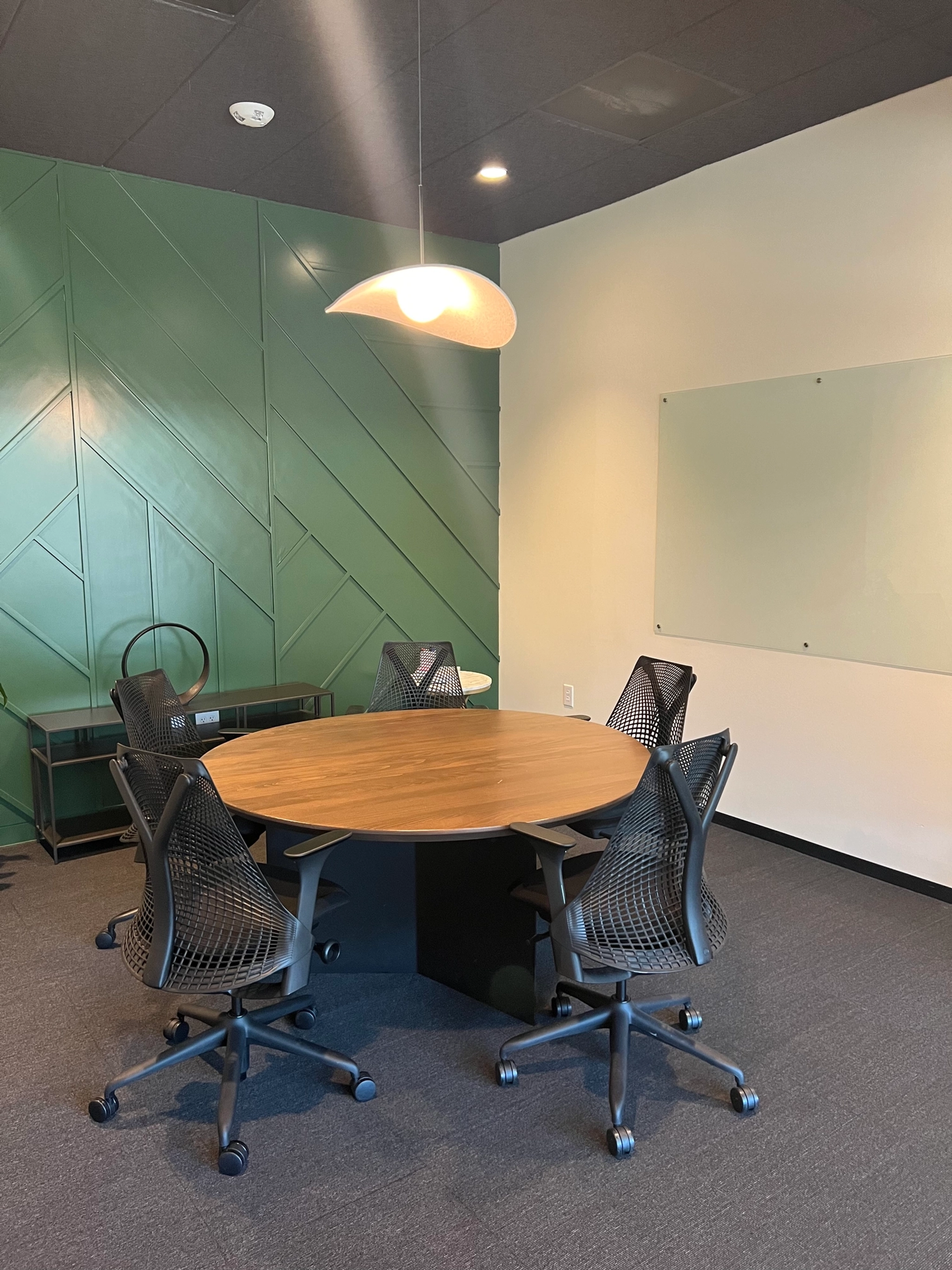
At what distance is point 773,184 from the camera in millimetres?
4020

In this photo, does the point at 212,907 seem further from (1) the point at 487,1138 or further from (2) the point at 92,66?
(2) the point at 92,66

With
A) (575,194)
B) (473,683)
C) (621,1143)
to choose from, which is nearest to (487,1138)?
(621,1143)

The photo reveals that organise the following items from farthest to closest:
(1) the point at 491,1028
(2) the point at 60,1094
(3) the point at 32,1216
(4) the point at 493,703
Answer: (4) the point at 493,703 → (1) the point at 491,1028 → (2) the point at 60,1094 → (3) the point at 32,1216

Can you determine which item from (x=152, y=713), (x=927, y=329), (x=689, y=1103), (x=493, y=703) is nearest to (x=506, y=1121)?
(x=689, y=1103)

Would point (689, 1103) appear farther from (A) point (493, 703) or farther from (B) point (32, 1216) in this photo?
(A) point (493, 703)

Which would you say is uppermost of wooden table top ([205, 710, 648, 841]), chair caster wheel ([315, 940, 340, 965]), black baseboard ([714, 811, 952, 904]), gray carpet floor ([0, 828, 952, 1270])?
wooden table top ([205, 710, 648, 841])

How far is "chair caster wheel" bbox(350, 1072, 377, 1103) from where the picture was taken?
2.35 m

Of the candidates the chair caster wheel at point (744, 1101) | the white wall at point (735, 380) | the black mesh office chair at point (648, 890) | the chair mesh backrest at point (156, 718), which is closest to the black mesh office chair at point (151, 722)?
the chair mesh backrest at point (156, 718)

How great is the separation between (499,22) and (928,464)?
2278 mm

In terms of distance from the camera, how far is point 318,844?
84.3 inches

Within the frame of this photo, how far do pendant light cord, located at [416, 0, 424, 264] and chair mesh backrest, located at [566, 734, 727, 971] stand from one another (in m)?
1.80

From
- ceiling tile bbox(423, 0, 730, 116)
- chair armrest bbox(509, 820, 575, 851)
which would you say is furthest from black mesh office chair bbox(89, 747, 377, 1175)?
ceiling tile bbox(423, 0, 730, 116)

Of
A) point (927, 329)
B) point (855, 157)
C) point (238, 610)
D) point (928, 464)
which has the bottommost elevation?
point (238, 610)

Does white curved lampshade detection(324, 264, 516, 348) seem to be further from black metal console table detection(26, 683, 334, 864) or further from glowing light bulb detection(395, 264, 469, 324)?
black metal console table detection(26, 683, 334, 864)
